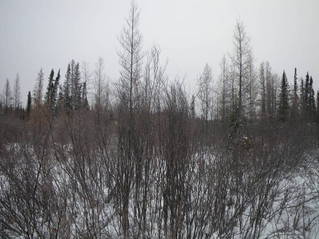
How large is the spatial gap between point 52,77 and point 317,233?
57.9 metres

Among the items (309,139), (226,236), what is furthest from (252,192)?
(309,139)

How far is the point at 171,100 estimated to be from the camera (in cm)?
257

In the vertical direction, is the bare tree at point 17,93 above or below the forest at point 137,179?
above

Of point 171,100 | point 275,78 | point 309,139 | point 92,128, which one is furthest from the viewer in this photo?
point 275,78

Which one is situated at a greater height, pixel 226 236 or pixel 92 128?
pixel 92 128

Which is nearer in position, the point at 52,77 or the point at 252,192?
the point at 252,192

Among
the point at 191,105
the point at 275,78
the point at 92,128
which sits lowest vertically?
the point at 92,128

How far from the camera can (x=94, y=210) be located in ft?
9.32

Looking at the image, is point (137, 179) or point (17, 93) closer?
point (137, 179)

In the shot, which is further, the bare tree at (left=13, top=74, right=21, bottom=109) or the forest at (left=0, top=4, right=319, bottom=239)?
the bare tree at (left=13, top=74, right=21, bottom=109)

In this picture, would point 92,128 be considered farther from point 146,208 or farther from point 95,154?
point 146,208

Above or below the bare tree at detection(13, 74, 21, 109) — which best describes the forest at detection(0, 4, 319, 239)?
below

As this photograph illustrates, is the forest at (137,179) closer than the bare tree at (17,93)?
Yes

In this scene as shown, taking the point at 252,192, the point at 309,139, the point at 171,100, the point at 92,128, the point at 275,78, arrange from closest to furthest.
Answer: the point at 171,100 → the point at 252,192 → the point at 92,128 → the point at 309,139 → the point at 275,78
